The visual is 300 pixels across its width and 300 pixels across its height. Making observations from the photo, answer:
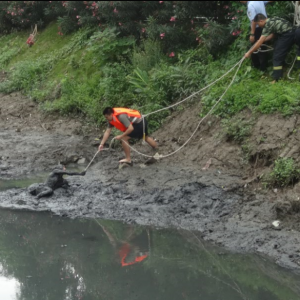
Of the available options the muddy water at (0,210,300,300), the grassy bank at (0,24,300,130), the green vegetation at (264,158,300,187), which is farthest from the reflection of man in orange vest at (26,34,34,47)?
the green vegetation at (264,158,300,187)

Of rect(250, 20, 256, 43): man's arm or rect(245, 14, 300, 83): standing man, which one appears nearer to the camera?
rect(245, 14, 300, 83): standing man

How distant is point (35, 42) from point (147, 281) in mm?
13864

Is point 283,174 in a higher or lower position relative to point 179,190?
higher

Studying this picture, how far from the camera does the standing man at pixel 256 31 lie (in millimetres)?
11289

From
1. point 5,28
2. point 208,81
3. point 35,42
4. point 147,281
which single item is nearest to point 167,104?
point 208,81

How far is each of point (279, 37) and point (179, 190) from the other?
3884 millimetres

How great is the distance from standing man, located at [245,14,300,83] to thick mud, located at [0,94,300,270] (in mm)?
1493

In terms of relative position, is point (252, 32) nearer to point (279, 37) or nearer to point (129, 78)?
point (279, 37)

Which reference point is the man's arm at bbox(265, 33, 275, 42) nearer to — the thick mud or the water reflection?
the thick mud

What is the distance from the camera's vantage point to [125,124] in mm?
10789

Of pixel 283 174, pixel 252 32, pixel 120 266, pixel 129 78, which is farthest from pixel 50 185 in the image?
pixel 252 32

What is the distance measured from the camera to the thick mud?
815 cm

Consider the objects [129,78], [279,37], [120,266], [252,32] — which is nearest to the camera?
[120,266]

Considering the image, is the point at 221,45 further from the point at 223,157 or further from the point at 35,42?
the point at 35,42
